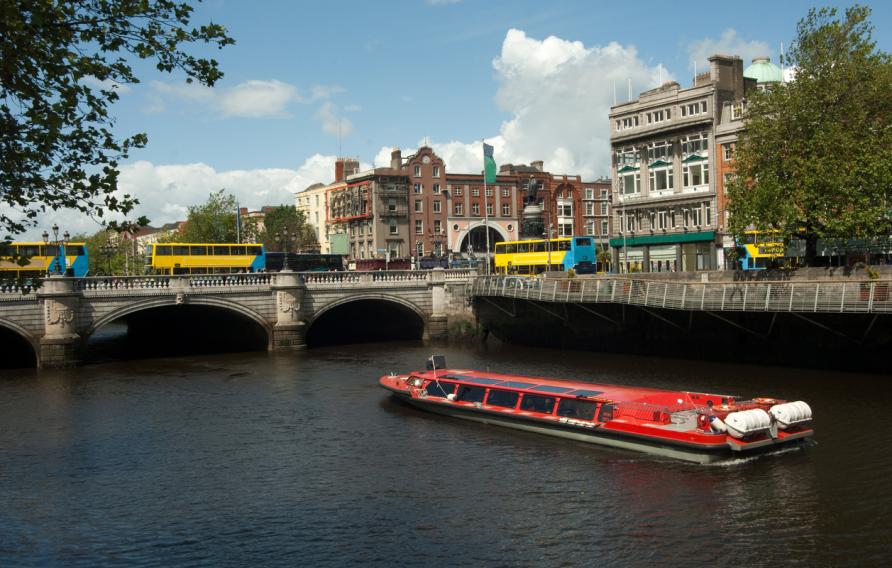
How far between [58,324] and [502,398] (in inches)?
1283

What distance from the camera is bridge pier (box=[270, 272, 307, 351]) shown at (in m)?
61.7

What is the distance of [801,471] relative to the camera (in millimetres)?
27281

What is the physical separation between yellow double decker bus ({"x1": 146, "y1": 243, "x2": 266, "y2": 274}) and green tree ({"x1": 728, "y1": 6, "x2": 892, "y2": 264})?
41.5 meters

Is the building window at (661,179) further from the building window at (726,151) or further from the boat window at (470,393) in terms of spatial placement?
the boat window at (470,393)

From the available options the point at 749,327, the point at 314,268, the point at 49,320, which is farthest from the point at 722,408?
the point at 314,268

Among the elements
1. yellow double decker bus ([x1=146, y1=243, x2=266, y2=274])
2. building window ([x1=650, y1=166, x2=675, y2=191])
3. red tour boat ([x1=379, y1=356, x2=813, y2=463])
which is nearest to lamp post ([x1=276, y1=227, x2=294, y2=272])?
yellow double decker bus ([x1=146, y1=243, x2=266, y2=274])

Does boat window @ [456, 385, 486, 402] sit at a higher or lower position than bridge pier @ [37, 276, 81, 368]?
lower

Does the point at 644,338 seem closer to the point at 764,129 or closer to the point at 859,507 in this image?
the point at 764,129

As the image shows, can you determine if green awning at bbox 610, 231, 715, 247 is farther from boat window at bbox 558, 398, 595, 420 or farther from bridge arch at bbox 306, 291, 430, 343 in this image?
boat window at bbox 558, 398, 595, 420

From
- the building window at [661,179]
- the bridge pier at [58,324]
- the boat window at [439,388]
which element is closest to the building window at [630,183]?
the building window at [661,179]

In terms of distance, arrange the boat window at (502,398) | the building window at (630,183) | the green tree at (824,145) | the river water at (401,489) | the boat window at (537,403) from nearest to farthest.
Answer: the river water at (401,489), the boat window at (537,403), the boat window at (502,398), the green tree at (824,145), the building window at (630,183)

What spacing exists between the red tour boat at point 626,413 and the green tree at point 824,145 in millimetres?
21106

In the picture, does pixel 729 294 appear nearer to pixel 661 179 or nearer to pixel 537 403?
pixel 537 403

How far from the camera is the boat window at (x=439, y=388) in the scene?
1518 inches
